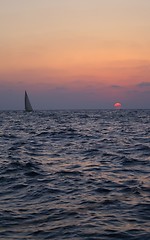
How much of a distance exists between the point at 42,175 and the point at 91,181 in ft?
8.14

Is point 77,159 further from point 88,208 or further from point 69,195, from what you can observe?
point 88,208

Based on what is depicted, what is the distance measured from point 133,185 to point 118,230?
462 cm

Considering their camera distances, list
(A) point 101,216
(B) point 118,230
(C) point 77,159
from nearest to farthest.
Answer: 1. (B) point 118,230
2. (A) point 101,216
3. (C) point 77,159

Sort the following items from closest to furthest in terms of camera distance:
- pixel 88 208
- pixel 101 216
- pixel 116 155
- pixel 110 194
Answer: pixel 101 216 → pixel 88 208 → pixel 110 194 → pixel 116 155

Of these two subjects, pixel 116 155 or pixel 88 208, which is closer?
pixel 88 208

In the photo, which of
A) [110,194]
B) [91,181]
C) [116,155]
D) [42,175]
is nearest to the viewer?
[110,194]

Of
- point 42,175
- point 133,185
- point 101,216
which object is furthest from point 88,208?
point 42,175

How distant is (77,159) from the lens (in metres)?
19.1

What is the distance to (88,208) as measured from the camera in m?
9.84

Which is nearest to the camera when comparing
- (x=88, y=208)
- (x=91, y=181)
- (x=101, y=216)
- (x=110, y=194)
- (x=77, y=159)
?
(x=101, y=216)

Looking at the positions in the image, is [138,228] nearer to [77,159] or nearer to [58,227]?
[58,227]

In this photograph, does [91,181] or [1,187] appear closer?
[1,187]

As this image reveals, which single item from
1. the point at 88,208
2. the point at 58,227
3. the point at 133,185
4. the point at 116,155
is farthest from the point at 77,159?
the point at 58,227

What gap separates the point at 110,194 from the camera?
11336 millimetres
